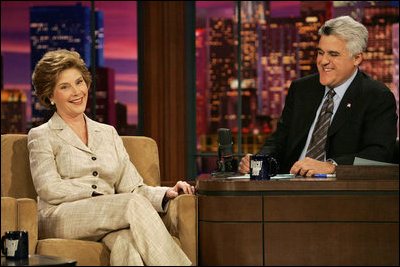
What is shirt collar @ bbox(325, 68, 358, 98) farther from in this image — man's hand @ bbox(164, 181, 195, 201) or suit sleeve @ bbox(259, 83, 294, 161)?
man's hand @ bbox(164, 181, 195, 201)

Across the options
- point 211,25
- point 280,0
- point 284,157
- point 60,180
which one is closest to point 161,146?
point 211,25

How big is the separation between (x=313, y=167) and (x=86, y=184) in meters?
1.16

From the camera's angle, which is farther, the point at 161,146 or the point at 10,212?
the point at 161,146

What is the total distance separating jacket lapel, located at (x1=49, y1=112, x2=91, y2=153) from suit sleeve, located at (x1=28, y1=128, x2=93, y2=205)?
3.9 inches

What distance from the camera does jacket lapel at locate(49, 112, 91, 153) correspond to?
4.09m

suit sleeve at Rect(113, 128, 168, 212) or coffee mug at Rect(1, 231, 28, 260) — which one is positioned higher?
suit sleeve at Rect(113, 128, 168, 212)

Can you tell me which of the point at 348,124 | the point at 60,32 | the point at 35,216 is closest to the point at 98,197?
the point at 35,216

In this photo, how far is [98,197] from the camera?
3805mm

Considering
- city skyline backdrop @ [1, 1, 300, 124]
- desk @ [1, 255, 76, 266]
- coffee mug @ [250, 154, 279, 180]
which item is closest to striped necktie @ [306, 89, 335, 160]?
coffee mug @ [250, 154, 279, 180]

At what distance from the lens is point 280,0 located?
297 inches

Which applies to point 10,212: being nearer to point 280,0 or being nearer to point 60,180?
point 60,180

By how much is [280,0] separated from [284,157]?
11.1 feet

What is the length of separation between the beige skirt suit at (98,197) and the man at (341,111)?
0.70m

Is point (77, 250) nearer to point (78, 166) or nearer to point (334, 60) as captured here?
point (78, 166)
